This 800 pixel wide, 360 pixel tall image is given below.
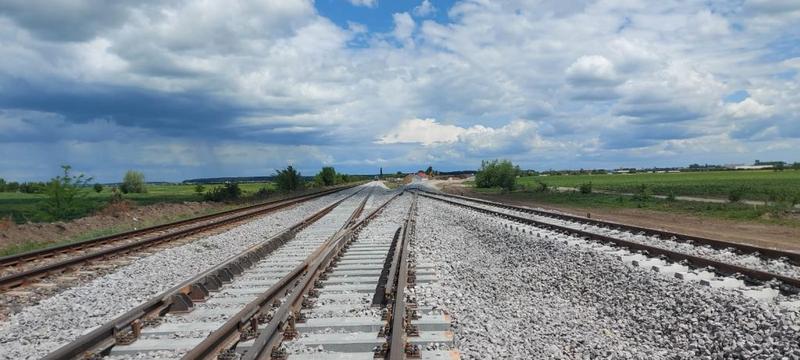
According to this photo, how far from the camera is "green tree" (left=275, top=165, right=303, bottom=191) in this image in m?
65.6

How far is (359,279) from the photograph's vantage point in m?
9.63

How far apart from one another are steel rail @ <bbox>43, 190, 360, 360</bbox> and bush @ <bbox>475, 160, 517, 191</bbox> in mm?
54063

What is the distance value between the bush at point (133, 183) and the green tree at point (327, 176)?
2703 cm

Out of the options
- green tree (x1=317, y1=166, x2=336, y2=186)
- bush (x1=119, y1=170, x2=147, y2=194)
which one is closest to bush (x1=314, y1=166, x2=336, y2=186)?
green tree (x1=317, y1=166, x2=336, y2=186)

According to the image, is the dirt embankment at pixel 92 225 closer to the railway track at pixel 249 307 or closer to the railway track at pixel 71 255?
the railway track at pixel 71 255

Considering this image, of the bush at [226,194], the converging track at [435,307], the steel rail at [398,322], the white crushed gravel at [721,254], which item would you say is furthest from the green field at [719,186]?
the bush at [226,194]

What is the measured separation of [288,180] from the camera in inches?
2613

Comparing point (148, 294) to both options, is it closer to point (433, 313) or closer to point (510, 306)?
point (433, 313)

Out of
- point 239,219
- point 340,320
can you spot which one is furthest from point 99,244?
point 340,320

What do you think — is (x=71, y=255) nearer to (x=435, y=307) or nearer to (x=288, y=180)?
(x=435, y=307)

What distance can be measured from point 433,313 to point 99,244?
39.6 ft

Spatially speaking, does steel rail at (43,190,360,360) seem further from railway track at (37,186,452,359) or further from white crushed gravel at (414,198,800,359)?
white crushed gravel at (414,198,800,359)

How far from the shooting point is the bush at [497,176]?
6600 centimetres

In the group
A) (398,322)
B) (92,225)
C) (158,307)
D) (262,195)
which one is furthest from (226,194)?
(398,322)
